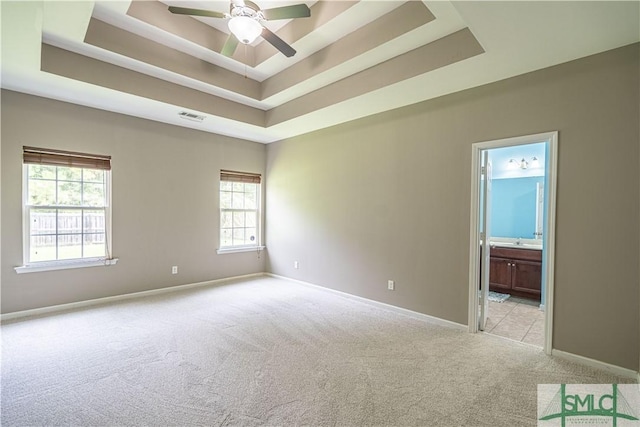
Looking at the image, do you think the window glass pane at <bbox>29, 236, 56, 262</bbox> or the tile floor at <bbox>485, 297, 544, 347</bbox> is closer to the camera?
Answer: the tile floor at <bbox>485, 297, 544, 347</bbox>

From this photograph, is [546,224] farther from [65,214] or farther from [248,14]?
[65,214]

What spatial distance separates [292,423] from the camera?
187 centimetres

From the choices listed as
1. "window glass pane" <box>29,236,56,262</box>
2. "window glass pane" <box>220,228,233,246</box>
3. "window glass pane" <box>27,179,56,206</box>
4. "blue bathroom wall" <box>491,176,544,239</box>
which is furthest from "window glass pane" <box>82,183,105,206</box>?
"blue bathroom wall" <box>491,176,544,239</box>

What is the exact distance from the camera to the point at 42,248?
3.73 metres

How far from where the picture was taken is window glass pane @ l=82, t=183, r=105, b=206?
13.2 ft

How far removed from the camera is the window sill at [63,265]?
11.7 ft

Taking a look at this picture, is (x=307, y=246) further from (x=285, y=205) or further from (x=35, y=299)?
(x=35, y=299)

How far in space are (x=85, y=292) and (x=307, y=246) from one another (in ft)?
10.5

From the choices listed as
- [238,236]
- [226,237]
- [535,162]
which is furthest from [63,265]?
[535,162]

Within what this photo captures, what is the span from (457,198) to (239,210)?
12.7ft

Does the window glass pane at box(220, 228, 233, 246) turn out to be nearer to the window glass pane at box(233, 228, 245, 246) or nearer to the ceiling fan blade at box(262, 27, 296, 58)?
the window glass pane at box(233, 228, 245, 246)

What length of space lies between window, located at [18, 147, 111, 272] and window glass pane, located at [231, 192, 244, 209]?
1995mm

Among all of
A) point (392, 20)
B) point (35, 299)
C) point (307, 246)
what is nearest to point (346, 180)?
point (307, 246)

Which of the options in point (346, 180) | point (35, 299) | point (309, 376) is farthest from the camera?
point (346, 180)
